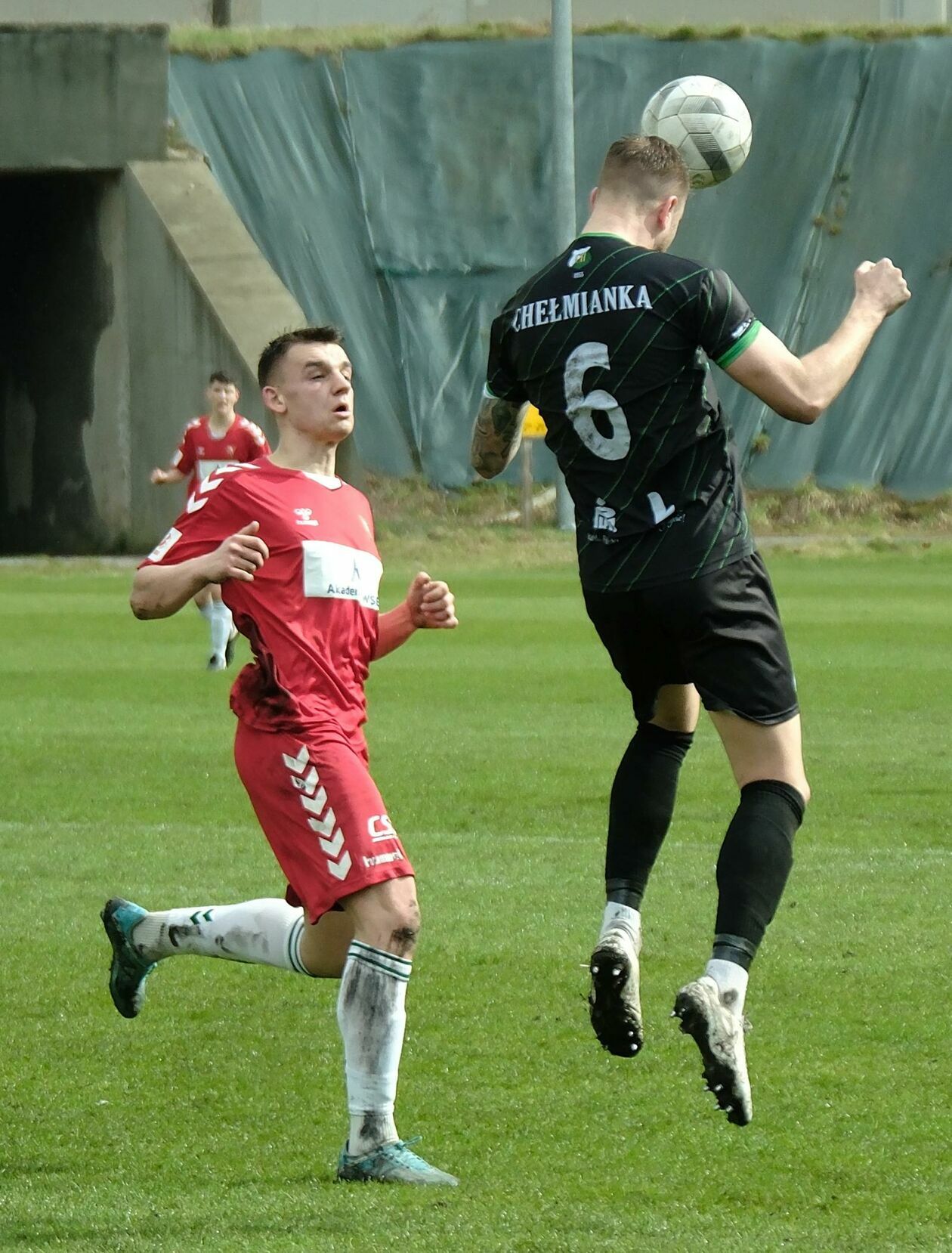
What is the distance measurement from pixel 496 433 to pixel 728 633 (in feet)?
3.12

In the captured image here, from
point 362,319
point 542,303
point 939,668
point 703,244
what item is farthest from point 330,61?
point 542,303

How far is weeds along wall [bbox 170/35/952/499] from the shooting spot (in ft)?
113

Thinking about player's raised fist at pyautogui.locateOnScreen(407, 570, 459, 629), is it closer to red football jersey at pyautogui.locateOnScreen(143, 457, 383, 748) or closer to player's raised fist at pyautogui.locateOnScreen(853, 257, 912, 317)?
red football jersey at pyautogui.locateOnScreen(143, 457, 383, 748)

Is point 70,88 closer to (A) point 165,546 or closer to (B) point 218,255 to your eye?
(B) point 218,255

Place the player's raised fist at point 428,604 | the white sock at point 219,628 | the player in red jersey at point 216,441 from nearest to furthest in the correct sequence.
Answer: the player's raised fist at point 428,604, the white sock at point 219,628, the player in red jersey at point 216,441

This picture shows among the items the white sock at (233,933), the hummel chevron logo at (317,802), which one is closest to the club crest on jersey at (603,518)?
the hummel chevron logo at (317,802)

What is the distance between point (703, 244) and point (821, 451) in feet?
13.6

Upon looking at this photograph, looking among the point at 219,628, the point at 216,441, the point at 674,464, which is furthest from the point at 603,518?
the point at 216,441

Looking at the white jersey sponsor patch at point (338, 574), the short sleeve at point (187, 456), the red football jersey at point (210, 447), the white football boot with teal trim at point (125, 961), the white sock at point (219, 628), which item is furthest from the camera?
the short sleeve at point (187, 456)

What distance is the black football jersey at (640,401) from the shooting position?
4.80 metres

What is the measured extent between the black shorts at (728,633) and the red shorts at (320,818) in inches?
29.6

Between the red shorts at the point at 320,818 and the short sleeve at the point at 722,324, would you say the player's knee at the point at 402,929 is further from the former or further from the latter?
the short sleeve at the point at 722,324

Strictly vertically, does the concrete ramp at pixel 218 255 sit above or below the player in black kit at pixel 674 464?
below

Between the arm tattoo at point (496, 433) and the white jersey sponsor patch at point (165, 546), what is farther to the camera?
the arm tattoo at point (496, 433)
